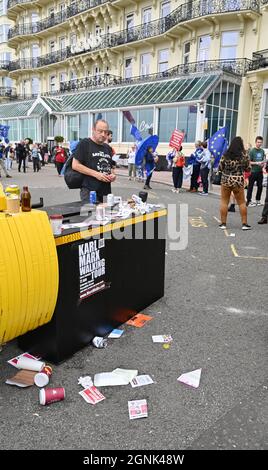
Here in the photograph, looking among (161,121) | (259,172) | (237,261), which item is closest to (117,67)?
(161,121)

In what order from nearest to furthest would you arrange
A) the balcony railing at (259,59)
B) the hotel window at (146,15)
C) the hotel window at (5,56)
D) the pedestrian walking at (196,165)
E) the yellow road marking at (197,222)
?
the yellow road marking at (197,222)
the pedestrian walking at (196,165)
the balcony railing at (259,59)
the hotel window at (146,15)
the hotel window at (5,56)

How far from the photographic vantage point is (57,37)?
145 ft

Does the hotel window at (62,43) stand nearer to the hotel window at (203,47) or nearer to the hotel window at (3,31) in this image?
the hotel window at (3,31)

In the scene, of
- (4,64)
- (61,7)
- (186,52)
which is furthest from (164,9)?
(4,64)

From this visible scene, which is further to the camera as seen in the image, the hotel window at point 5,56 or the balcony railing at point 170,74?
the hotel window at point 5,56

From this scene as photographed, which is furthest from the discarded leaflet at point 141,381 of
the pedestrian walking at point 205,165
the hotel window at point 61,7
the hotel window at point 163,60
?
the hotel window at point 61,7

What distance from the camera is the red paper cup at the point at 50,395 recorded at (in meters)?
2.62

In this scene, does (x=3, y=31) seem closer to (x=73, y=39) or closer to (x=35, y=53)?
(x=35, y=53)

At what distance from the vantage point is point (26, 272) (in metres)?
2.54

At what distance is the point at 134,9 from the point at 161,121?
15.2 m

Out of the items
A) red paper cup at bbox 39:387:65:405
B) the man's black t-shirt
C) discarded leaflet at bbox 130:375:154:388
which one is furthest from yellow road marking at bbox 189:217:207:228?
red paper cup at bbox 39:387:65:405

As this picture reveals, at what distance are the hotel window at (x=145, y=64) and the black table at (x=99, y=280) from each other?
3245 centimetres

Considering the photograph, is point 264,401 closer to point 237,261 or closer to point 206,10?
point 237,261
